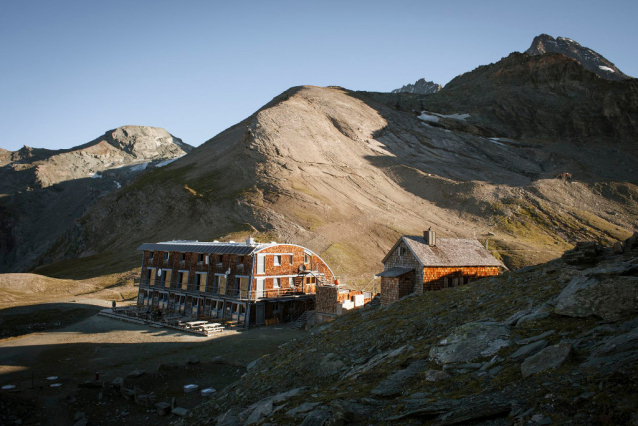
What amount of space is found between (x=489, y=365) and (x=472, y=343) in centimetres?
163

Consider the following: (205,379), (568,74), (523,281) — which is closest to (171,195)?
(205,379)

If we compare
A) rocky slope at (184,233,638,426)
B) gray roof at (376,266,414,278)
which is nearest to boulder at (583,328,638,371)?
rocky slope at (184,233,638,426)

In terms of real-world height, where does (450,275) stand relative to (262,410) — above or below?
above

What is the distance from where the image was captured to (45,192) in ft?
537

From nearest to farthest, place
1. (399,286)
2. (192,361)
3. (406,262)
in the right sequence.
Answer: (192,361) → (399,286) → (406,262)

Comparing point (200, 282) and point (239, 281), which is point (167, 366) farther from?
point (200, 282)

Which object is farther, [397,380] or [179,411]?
[179,411]

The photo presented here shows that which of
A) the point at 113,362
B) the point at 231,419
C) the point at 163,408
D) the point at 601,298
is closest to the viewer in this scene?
the point at 601,298

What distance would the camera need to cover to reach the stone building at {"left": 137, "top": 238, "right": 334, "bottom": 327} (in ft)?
160

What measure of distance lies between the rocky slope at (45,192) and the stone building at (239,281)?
9209 centimetres

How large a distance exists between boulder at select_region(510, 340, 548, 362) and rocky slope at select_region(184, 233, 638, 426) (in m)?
0.03

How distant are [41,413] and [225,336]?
1992 centimetres

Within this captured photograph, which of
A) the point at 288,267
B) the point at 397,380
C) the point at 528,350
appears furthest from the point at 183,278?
the point at 528,350

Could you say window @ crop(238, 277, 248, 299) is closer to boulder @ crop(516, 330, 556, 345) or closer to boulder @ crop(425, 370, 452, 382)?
boulder @ crop(425, 370, 452, 382)
